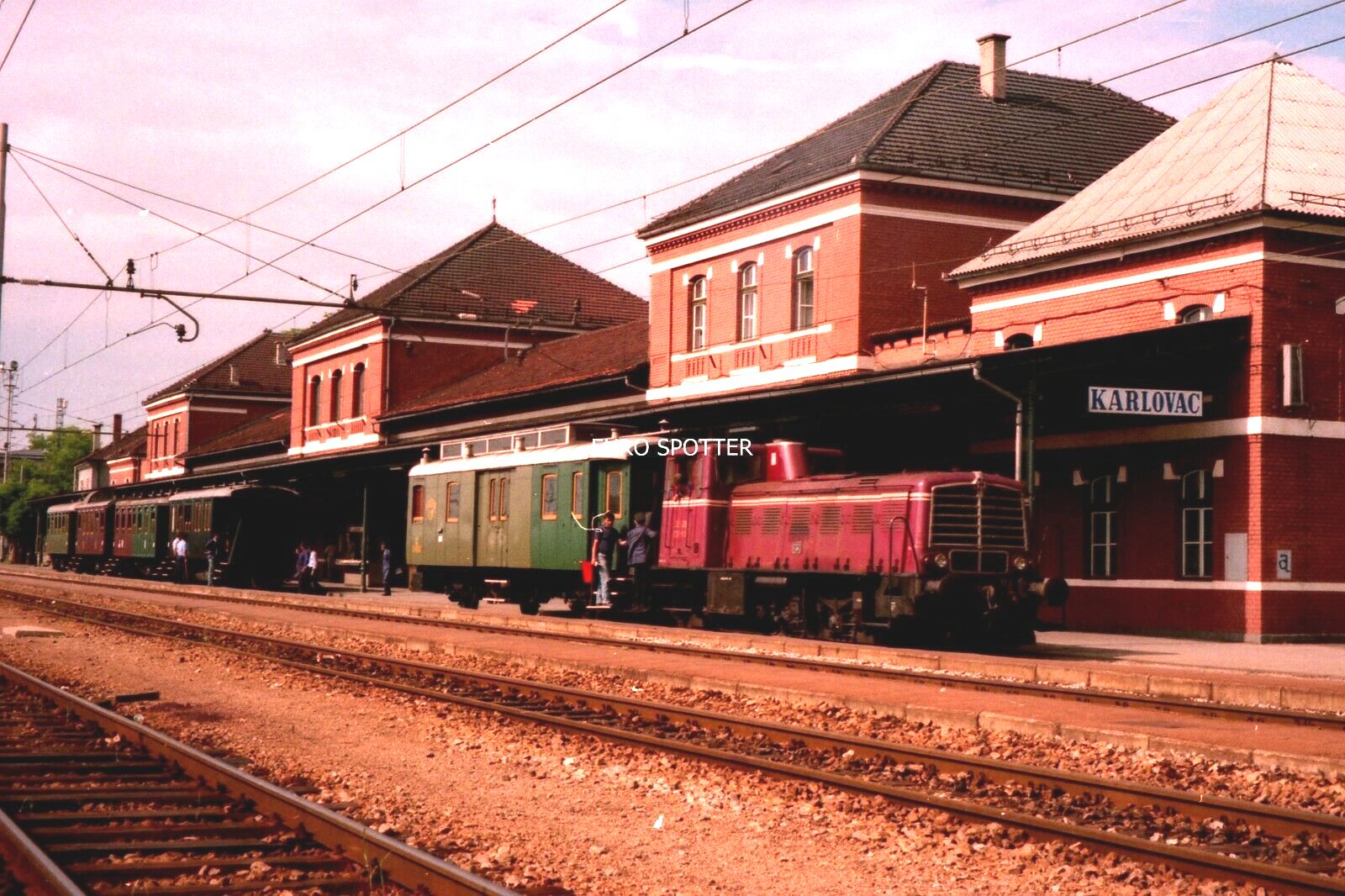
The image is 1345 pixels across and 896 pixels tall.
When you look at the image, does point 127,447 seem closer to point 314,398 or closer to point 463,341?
point 314,398

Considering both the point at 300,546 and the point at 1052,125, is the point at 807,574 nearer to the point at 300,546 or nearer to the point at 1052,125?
the point at 1052,125

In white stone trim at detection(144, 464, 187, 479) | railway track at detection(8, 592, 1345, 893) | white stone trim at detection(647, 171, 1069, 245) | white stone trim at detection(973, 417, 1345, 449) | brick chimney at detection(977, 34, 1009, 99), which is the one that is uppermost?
brick chimney at detection(977, 34, 1009, 99)

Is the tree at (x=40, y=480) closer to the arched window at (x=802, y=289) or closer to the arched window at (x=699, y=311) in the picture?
the arched window at (x=699, y=311)

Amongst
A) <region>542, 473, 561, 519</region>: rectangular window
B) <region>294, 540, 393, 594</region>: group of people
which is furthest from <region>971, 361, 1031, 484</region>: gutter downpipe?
<region>294, 540, 393, 594</region>: group of people

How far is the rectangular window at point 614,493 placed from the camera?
2573 cm

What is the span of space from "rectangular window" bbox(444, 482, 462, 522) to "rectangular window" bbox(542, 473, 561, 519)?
13.3ft

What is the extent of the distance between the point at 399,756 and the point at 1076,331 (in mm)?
18421

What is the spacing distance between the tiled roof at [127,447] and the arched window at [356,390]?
3300cm

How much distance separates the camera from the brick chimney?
3747cm

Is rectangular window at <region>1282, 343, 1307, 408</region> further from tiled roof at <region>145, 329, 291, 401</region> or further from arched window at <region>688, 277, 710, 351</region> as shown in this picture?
tiled roof at <region>145, 329, 291, 401</region>

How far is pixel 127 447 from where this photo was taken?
3775 inches

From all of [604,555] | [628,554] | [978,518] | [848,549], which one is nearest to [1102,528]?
[978,518]

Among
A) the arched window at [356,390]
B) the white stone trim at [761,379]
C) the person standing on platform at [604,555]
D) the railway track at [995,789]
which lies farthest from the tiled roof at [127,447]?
the railway track at [995,789]

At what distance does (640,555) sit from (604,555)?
0.81 m
